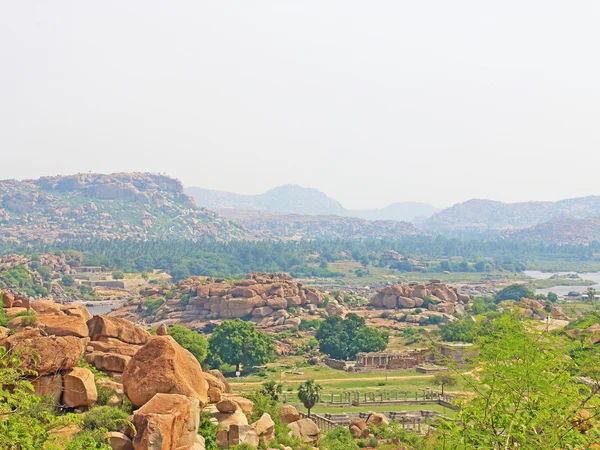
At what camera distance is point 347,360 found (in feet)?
281

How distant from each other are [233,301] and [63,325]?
7416 cm

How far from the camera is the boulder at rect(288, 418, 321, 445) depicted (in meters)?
34.8

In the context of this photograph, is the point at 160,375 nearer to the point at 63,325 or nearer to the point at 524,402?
the point at 63,325

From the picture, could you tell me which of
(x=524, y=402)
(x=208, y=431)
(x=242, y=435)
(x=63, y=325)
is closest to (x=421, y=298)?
(x=63, y=325)

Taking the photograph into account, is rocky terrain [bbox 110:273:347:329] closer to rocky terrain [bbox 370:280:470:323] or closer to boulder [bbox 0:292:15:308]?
rocky terrain [bbox 370:280:470:323]

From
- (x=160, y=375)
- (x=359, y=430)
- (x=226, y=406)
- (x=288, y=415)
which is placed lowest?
(x=359, y=430)

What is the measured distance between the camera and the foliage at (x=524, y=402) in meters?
16.6

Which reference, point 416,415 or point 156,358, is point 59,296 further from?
point 156,358

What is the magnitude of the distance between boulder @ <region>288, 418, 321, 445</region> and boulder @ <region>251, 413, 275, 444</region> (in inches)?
186

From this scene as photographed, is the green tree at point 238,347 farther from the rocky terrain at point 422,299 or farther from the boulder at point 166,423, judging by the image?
the boulder at point 166,423

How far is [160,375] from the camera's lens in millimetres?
25672

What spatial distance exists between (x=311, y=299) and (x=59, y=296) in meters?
62.6

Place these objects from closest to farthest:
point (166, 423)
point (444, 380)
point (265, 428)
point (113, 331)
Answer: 1. point (166, 423)
2. point (265, 428)
3. point (113, 331)
4. point (444, 380)

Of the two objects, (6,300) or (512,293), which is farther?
(512,293)
